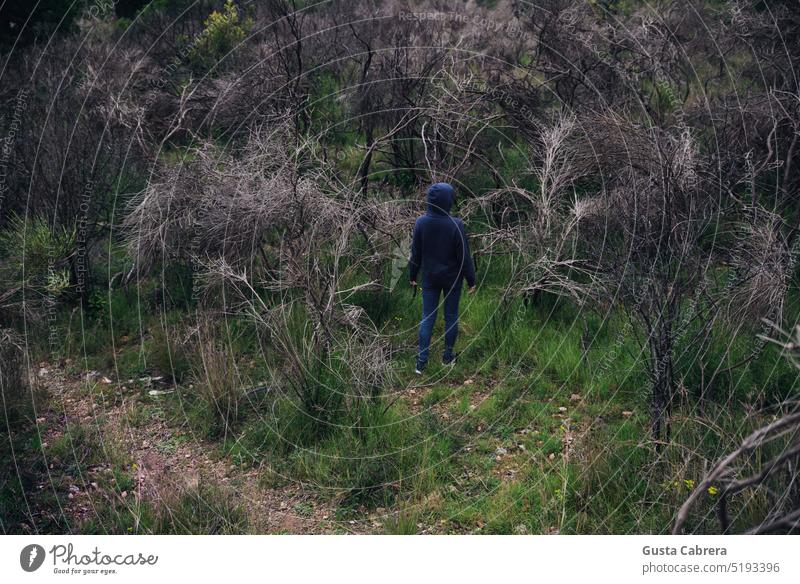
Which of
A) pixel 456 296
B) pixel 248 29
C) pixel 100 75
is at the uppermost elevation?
pixel 248 29

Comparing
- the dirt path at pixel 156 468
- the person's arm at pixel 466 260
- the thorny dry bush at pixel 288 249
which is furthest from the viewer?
the person's arm at pixel 466 260

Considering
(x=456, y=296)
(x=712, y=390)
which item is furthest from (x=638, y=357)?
(x=456, y=296)

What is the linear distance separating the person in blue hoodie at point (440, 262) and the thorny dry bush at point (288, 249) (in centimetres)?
54

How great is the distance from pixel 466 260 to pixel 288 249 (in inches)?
72.1

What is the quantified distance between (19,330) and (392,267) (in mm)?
4093

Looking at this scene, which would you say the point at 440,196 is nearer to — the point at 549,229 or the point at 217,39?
the point at 549,229

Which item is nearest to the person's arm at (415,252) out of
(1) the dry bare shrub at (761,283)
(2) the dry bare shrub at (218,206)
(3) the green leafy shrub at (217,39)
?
(2) the dry bare shrub at (218,206)

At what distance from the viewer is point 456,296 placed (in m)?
7.97

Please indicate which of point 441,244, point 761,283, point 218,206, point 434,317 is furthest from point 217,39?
point 761,283

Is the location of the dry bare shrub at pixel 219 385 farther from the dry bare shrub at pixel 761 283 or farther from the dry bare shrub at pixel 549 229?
the dry bare shrub at pixel 761 283

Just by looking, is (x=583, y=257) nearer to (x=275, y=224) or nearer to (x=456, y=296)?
(x=456, y=296)

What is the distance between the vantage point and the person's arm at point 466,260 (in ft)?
25.1

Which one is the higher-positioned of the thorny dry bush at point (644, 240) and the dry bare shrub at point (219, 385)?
the thorny dry bush at point (644, 240)

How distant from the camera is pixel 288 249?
797 cm
